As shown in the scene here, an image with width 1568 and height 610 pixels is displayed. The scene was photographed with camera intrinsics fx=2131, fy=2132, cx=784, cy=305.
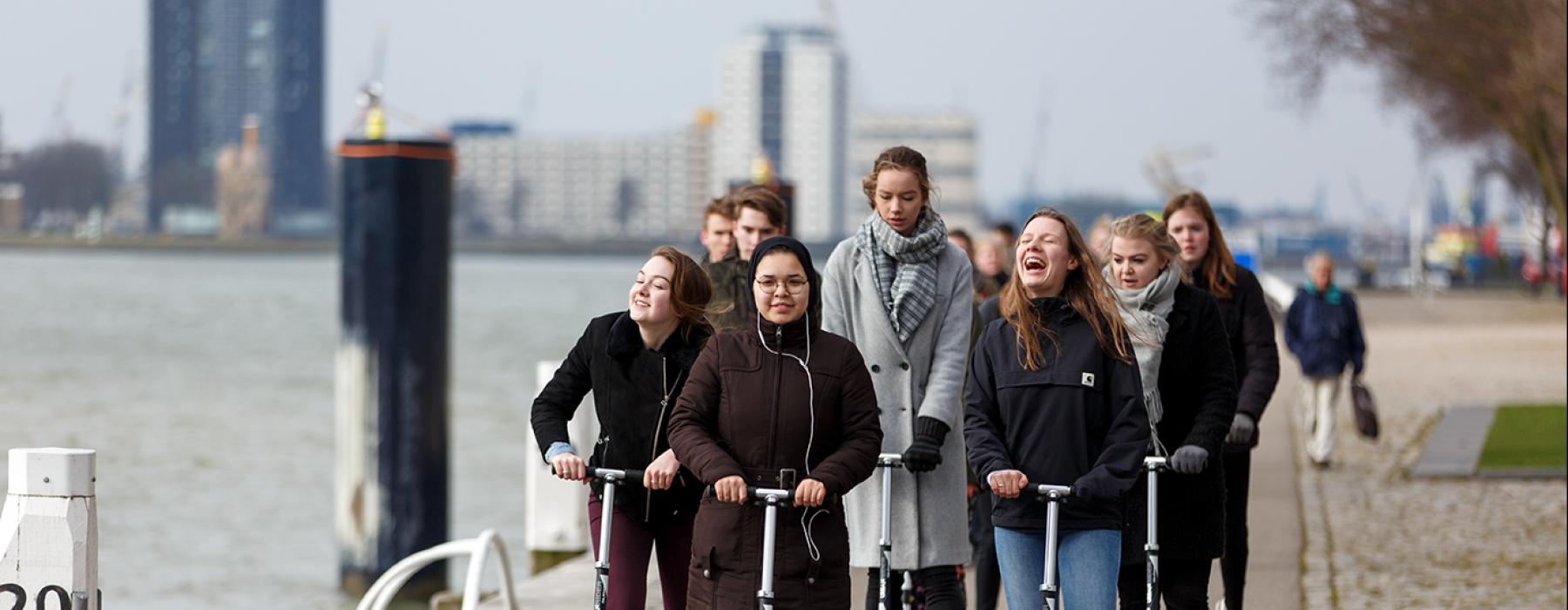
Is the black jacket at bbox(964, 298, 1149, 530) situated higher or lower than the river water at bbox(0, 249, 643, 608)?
higher

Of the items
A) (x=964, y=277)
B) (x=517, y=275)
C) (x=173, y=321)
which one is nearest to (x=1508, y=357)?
(x=964, y=277)

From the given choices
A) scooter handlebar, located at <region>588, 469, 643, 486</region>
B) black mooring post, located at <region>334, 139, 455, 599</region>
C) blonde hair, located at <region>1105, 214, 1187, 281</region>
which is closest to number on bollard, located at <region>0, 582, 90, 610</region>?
scooter handlebar, located at <region>588, 469, 643, 486</region>

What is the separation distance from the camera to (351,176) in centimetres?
1374

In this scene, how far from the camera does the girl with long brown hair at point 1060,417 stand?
601 centimetres

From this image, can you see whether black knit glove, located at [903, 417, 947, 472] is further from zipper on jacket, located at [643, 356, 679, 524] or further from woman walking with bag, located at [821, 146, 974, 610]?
zipper on jacket, located at [643, 356, 679, 524]

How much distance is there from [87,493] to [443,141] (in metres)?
8.30

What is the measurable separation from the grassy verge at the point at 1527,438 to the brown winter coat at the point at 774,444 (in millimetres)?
10594

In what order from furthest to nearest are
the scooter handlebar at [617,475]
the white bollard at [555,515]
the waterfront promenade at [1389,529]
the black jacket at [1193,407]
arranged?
the white bollard at [555,515] < the waterfront promenade at [1389,529] < the black jacket at [1193,407] < the scooter handlebar at [617,475]

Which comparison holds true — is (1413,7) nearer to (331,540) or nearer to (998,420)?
(331,540)

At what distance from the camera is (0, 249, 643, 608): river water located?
19750 millimetres

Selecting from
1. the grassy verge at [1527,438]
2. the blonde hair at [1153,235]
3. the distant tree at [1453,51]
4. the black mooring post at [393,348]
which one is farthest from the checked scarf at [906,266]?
the distant tree at [1453,51]

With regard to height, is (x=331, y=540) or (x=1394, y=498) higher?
(x=1394, y=498)

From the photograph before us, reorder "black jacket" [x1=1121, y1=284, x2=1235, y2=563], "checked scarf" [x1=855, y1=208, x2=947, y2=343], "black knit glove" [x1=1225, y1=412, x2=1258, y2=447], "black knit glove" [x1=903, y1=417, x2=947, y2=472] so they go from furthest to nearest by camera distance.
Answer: "black knit glove" [x1=1225, y1=412, x2=1258, y2=447] < "checked scarf" [x1=855, y1=208, x2=947, y2=343] < "black jacket" [x1=1121, y1=284, x2=1235, y2=563] < "black knit glove" [x1=903, y1=417, x2=947, y2=472]

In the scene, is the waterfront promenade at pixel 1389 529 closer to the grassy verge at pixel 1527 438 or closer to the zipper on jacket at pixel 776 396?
the grassy verge at pixel 1527 438
